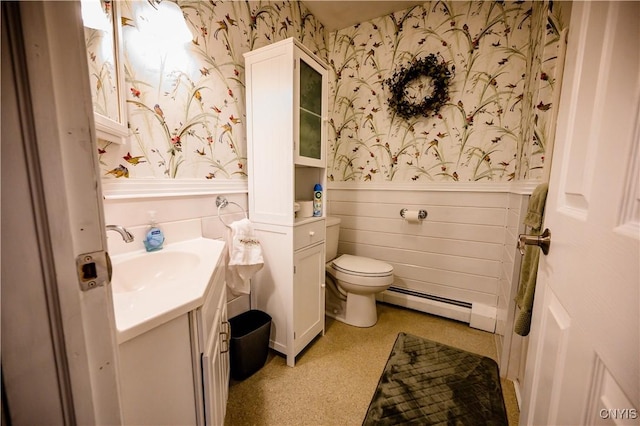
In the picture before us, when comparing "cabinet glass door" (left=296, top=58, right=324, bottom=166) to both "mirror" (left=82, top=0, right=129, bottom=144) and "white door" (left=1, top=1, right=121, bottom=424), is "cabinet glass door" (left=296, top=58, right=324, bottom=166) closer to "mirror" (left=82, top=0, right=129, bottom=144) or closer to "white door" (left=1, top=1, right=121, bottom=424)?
"mirror" (left=82, top=0, right=129, bottom=144)

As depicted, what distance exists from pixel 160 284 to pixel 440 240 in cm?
196

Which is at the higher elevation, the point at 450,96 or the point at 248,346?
the point at 450,96

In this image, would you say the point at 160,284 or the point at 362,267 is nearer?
the point at 160,284

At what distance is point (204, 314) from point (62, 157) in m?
0.52

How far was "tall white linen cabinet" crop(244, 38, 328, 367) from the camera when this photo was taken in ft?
4.54

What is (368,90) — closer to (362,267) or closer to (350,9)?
(350,9)

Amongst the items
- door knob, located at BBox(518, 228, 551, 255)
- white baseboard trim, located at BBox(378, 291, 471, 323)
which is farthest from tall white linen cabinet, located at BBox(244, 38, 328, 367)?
door knob, located at BBox(518, 228, 551, 255)

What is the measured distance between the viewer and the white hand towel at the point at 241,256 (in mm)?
1340

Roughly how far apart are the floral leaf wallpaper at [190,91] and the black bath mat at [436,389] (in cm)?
152

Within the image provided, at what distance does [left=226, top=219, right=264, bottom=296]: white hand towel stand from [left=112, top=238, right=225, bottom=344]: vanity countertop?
13 cm

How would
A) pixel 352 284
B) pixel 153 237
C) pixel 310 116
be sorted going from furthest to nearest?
1. pixel 352 284
2. pixel 310 116
3. pixel 153 237

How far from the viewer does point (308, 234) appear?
1576 millimetres

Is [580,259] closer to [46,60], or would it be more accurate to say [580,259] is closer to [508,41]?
[46,60]

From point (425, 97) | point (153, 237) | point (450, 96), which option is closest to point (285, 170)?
point (153, 237)
